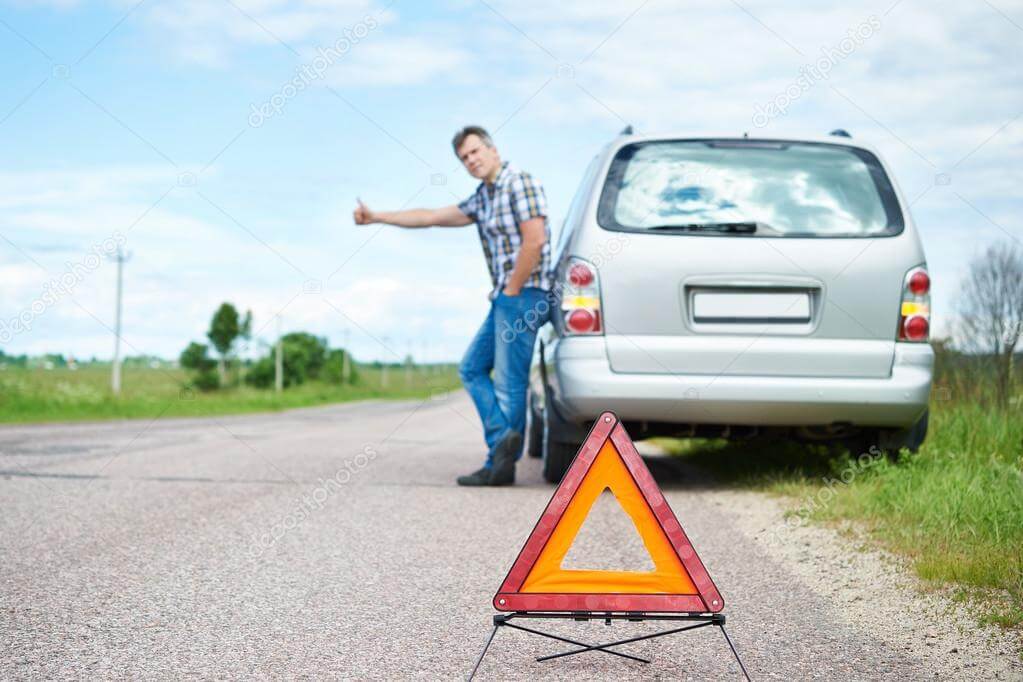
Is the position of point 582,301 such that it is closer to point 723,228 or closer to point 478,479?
point 723,228

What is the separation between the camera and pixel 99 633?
3281mm

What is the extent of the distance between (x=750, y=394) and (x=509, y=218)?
1.83 meters

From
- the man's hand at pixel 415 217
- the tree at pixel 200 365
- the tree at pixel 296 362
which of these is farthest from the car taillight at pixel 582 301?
the tree at pixel 296 362

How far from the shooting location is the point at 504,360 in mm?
6660

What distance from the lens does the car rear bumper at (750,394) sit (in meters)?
5.76

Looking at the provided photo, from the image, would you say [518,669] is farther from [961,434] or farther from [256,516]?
[961,434]

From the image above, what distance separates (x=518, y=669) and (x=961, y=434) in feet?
16.4

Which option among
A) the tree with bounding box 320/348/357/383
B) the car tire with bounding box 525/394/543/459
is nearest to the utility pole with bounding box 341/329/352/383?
the tree with bounding box 320/348/357/383

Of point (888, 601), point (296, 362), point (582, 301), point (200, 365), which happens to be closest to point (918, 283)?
point (582, 301)

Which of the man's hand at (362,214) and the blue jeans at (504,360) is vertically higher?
the man's hand at (362,214)
